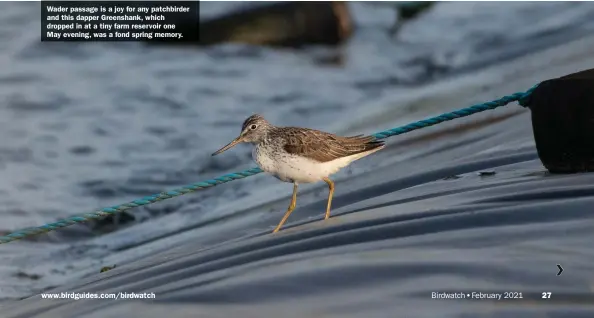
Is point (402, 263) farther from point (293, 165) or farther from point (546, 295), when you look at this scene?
point (293, 165)

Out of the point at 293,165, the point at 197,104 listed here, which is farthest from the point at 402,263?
the point at 197,104

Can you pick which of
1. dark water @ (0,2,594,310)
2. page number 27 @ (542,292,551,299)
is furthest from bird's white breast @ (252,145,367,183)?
page number 27 @ (542,292,551,299)

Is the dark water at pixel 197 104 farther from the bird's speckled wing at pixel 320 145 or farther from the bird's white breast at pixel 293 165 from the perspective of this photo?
the bird's speckled wing at pixel 320 145

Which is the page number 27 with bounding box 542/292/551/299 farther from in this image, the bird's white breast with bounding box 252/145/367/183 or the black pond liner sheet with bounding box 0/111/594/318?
the bird's white breast with bounding box 252/145/367/183

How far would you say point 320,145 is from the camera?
6332 millimetres

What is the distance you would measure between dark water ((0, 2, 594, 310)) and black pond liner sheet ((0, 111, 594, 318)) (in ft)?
2.01

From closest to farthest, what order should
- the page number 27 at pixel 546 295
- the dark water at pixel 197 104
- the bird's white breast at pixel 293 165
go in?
the page number 27 at pixel 546 295, the bird's white breast at pixel 293 165, the dark water at pixel 197 104

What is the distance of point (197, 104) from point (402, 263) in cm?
868

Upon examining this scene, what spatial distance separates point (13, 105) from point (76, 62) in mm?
2210

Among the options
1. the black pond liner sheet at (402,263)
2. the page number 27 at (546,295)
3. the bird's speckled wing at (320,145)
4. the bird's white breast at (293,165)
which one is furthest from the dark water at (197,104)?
the page number 27 at (546,295)

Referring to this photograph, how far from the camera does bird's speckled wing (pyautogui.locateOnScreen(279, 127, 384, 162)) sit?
247 inches

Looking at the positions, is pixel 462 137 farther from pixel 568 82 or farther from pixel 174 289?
pixel 174 289

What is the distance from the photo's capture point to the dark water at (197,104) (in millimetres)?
8500

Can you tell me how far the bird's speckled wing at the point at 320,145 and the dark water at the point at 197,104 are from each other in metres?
0.84
